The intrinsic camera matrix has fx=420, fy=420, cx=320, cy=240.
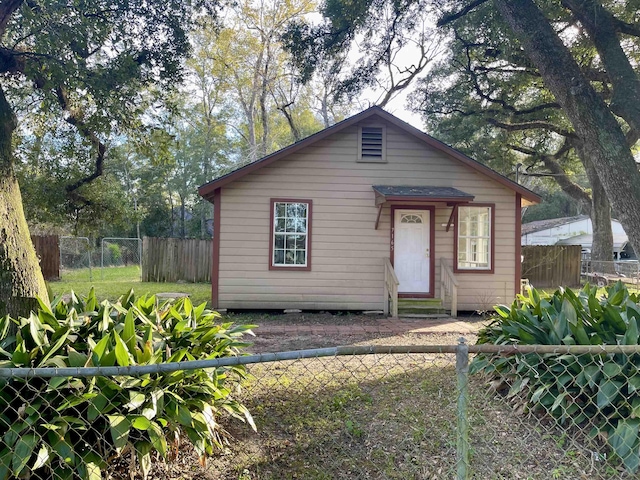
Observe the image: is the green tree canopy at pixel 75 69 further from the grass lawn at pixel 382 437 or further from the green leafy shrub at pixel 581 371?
the green leafy shrub at pixel 581 371

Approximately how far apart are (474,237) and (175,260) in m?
11.4

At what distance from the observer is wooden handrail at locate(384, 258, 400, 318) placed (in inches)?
350

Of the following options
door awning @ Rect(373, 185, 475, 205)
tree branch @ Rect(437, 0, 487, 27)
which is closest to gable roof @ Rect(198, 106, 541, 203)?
door awning @ Rect(373, 185, 475, 205)

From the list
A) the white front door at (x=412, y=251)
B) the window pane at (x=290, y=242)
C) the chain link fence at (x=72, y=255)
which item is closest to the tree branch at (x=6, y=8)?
the window pane at (x=290, y=242)

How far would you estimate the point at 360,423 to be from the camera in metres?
3.66

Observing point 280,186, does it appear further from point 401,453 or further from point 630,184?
point 401,453

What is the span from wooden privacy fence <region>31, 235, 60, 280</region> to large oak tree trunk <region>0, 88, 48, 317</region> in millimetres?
14075

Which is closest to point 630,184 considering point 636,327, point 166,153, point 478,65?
point 636,327

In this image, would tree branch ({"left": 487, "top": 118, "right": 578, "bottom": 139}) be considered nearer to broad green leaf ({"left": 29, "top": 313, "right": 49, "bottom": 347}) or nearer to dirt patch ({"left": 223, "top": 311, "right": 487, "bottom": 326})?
dirt patch ({"left": 223, "top": 311, "right": 487, "bottom": 326})

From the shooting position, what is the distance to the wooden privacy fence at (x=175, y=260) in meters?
16.3

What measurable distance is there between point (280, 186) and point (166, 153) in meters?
3.07

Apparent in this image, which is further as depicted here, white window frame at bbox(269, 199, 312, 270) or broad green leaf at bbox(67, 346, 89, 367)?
white window frame at bbox(269, 199, 312, 270)

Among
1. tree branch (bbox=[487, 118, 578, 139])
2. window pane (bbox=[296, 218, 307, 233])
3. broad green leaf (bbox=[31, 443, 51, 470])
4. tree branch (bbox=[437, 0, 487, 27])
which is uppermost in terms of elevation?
tree branch (bbox=[437, 0, 487, 27])

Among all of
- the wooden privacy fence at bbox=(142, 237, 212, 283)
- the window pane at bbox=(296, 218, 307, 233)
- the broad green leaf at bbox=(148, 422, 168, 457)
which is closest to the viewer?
the broad green leaf at bbox=(148, 422, 168, 457)
